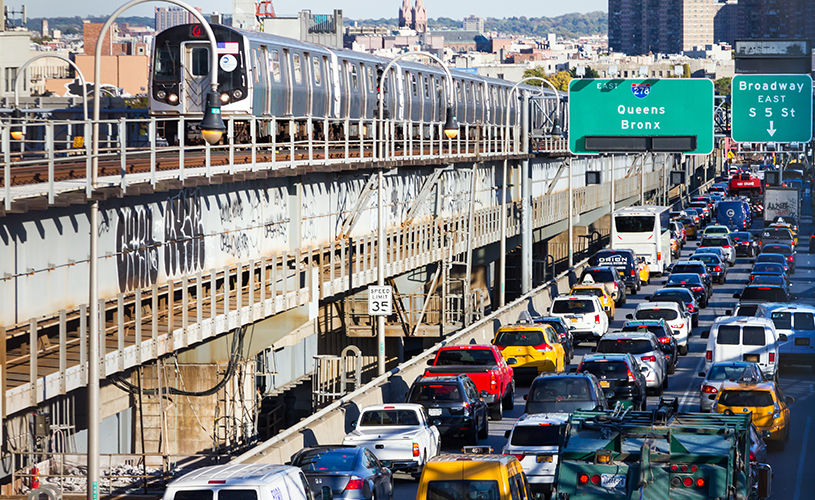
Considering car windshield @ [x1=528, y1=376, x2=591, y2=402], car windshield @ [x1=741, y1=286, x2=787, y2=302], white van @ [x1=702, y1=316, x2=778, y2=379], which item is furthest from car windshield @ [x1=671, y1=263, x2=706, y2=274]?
car windshield @ [x1=528, y1=376, x2=591, y2=402]

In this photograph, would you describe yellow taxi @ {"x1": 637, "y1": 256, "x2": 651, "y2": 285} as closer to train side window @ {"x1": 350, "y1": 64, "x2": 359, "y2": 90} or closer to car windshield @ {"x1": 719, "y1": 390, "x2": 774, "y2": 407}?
train side window @ {"x1": 350, "y1": 64, "x2": 359, "y2": 90}

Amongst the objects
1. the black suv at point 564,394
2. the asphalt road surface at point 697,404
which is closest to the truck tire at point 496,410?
the asphalt road surface at point 697,404

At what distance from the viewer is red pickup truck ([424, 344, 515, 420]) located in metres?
25.6

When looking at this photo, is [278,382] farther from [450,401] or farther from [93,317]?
[93,317]

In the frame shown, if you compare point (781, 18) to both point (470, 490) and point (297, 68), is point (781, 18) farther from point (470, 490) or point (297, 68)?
point (470, 490)

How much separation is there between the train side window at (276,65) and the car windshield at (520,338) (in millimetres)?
9271

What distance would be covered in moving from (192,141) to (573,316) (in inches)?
495

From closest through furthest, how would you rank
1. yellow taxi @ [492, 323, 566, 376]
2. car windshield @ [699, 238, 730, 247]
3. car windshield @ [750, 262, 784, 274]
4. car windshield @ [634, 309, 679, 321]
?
yellow taxi @ [492, 323, 566, 376]
car windshield @ [634, 309, 679, 321]
car windshield @ [750, 262, 784, 274]
car windshield @ [699, 238, 730, 247]

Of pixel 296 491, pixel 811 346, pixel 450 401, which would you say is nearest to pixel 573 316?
pixel 811 346

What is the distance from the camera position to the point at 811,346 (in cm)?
3138

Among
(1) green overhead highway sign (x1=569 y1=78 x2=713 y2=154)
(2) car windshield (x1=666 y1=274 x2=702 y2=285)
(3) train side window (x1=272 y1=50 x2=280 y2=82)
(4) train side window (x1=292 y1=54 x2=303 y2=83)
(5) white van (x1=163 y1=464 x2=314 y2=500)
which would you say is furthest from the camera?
(2) car windshield (x1=666 y1=274 x2=702 y2=285)

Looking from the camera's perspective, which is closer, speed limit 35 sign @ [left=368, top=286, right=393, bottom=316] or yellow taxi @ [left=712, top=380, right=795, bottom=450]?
yellow taxi @ [left=712, top=380, right=795, bottom=450]

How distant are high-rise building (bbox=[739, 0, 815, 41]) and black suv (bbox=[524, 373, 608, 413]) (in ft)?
30.6

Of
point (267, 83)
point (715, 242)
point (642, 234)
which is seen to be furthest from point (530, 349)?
point (715, 242)
